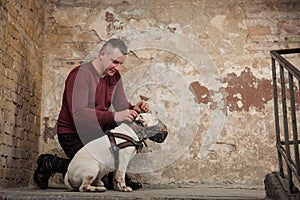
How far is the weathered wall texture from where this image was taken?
3.46 metres

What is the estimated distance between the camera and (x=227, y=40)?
466 centimetres

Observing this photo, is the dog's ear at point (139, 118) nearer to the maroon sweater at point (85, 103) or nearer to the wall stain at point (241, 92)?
the maroon sweater at point (85, 103)

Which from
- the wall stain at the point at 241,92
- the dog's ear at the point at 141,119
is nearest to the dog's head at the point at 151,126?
the dog's ear at the point at 141,119

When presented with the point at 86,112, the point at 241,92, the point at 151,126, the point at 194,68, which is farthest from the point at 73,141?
the point at 241,92

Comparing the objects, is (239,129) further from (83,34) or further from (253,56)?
(83,34)

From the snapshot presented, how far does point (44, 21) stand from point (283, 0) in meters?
2.57

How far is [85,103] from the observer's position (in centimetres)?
350

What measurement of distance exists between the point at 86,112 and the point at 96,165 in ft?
1.64

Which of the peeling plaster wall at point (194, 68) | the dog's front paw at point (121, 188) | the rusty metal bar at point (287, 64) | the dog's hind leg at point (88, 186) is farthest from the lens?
the peeling plaster wall at point (194, 68)

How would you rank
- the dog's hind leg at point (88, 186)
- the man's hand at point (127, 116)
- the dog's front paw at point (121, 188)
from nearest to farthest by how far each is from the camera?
the dog's hind leg at point (88, 186)
the dog's front paw at point (121, 188)
the man's hand at point (127, 116)

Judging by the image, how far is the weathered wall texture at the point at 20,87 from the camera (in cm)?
346

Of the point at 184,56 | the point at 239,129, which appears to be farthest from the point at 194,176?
the point at 184,56

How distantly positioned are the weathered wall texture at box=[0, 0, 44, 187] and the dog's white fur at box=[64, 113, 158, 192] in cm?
64

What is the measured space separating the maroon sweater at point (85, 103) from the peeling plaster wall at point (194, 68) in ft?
2.81
